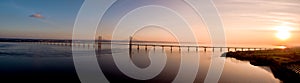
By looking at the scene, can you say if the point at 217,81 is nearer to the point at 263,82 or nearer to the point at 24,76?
the point at 263,82

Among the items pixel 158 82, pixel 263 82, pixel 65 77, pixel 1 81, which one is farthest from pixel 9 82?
pixel 263 82

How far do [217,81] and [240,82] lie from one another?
2213 mm

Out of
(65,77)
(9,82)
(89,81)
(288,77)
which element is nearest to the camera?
(9,82)

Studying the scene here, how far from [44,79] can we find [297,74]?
25.1m

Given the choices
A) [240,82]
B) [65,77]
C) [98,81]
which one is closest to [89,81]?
[98,81]

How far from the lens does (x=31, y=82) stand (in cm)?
2336

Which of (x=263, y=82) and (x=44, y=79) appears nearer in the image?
(x=44, y=79)

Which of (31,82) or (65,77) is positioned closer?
(31,82)

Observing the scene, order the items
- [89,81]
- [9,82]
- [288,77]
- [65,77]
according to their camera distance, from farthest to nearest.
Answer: [288,77] → [65,77] → [89,81] → [9,82]

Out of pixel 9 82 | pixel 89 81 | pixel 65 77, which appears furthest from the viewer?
pixel 65 77

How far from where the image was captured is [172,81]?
25.7 m

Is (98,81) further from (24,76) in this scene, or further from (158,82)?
(24,76)

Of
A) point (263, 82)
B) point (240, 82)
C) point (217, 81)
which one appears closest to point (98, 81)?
point (217, 81)

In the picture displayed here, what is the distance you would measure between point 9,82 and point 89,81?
6765 mm
